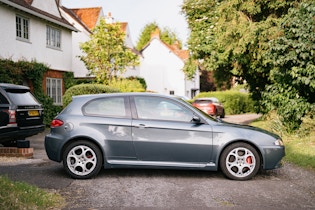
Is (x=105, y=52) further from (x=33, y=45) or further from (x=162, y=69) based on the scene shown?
(x=162, y=69)

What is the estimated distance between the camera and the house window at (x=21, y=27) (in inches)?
728

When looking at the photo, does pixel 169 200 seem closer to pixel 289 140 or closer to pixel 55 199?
pixel 55 199

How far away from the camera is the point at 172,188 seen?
6.15 m

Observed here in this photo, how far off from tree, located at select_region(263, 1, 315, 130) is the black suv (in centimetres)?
765

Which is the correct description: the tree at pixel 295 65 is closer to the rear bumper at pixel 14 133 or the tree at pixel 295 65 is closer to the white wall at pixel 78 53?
the rear bumper at pixel 14 133

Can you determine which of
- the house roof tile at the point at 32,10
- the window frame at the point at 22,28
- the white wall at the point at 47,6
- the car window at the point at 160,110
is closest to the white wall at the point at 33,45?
the window frame at the point at 22,28

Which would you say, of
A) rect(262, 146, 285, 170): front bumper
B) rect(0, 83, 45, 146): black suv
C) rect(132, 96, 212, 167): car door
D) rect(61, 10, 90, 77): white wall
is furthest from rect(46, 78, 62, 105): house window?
rect(262, 146, 285, 170): front bumper

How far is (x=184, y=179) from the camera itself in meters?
6.83

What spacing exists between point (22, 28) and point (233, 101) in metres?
22.3

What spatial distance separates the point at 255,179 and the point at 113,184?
8.68 feet

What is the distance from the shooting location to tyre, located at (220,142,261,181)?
22.1 feet

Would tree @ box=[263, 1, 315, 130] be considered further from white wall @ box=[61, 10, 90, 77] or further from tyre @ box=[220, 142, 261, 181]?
white wall @ box=[61, 10, 90, 77]

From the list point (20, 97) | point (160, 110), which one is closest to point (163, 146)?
point (160, 110)

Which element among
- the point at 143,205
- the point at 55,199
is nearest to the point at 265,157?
the point at 143,205
